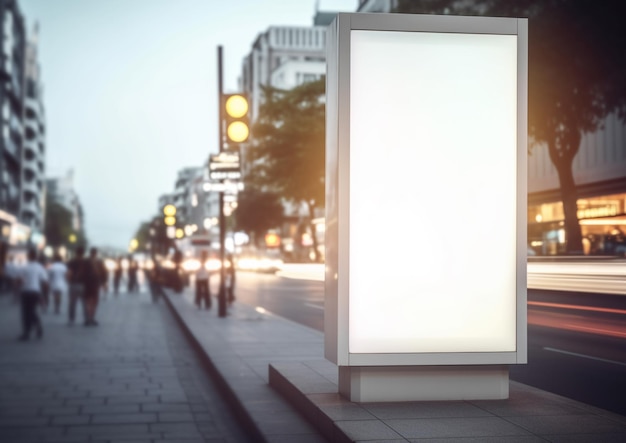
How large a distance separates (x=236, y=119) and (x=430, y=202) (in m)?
8.22

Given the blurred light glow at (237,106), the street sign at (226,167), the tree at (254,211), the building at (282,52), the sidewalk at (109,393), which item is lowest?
the sidewalk at (109,393)

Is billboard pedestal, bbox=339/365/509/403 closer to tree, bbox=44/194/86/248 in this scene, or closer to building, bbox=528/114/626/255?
building, bbox=528/114/626/255

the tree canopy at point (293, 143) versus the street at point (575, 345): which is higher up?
the tree canopy at point (293, 143)

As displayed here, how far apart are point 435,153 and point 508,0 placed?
69.0ft

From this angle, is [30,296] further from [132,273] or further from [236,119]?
[132,273]

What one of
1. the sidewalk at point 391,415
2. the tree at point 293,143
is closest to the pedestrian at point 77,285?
the sidewalk at point 391,415

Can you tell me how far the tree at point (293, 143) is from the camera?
2116 inches

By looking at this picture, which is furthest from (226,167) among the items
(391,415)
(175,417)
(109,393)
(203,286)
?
(391,415)

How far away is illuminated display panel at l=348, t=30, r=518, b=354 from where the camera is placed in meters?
7.66

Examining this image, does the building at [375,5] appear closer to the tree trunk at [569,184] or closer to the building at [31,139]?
the tree trunk at [569,184]

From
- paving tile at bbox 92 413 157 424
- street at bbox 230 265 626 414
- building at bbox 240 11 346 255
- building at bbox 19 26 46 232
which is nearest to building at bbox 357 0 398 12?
street at bbox 230 265 626 414

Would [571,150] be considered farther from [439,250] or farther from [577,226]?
[439,250]

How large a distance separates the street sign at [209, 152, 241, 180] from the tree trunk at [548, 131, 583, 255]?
40.0ft

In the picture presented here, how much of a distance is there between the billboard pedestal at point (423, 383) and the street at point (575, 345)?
65.2 inches
